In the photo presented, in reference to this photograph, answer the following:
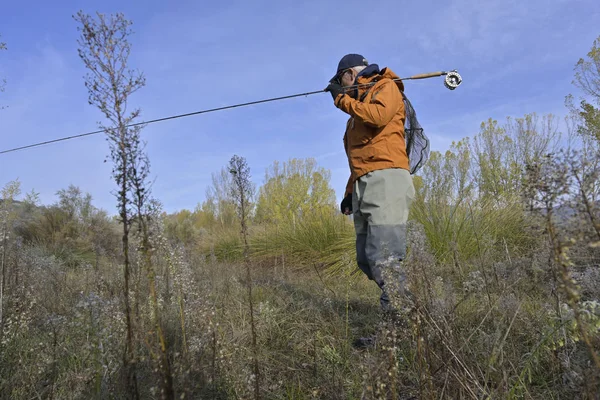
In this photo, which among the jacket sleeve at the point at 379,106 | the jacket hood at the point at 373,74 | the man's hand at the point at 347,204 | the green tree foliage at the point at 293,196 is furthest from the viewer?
the green tree foliage at the point at 293,196

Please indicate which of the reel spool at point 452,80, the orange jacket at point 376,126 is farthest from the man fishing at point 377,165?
the reel spool at point 452,80

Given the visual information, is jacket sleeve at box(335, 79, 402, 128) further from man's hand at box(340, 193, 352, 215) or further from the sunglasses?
man's hand at box(340, 193, 352, 215)

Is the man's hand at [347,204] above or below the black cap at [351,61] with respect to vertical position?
below

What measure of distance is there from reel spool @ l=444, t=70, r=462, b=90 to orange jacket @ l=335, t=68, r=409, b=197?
43 centimetres

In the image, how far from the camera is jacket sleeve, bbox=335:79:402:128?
2727mm

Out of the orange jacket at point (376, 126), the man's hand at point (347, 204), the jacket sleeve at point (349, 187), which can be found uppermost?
the orange jacket at point (376, 126)

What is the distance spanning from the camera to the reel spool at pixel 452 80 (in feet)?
9.96

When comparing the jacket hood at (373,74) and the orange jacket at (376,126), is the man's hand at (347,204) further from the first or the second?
the jacket hood at (373,74)

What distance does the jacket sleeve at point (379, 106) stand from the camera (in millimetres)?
2727

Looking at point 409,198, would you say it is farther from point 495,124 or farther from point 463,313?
point 495,124

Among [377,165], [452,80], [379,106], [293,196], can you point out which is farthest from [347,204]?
[293,196]

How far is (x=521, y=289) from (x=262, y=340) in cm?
247

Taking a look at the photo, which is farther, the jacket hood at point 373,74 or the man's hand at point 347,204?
the man's hand at point 347,204

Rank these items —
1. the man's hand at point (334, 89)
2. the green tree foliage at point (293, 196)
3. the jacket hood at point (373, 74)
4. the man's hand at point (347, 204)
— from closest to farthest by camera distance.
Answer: the jacket hood at point (373, 74) < the man's hand at point (334, 89) < the man's hand at point (347, 204) < the green tree foliage at point (293, 196)
